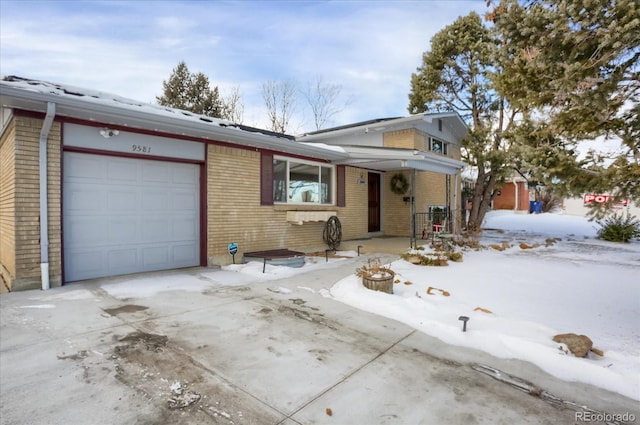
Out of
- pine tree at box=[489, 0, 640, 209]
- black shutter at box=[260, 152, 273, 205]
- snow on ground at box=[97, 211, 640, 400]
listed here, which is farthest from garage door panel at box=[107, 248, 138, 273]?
pine tree at box=[489, 0, 640, 209]

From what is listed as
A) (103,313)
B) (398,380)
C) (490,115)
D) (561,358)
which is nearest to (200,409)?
(398,380)

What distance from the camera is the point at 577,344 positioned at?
3.19 m

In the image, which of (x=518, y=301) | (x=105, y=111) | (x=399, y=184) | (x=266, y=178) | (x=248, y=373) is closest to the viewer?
(x=248, y=373)

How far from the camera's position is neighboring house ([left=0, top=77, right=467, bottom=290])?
4.98 m

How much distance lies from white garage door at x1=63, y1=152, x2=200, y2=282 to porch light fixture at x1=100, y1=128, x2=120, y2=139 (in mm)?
412

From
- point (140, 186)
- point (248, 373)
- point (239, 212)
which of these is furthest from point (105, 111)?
point (248, 373)

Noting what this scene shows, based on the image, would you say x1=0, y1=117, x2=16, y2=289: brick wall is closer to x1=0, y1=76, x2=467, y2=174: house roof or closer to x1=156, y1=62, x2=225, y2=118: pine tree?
x1=0, y1=76, x2=467, y2=174: house roof

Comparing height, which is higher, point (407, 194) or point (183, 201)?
point (407, 194)

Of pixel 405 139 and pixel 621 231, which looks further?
pixel 405 139

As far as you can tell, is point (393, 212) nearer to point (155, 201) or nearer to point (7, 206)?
point (155, 201)

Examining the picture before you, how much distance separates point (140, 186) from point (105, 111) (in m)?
1.58

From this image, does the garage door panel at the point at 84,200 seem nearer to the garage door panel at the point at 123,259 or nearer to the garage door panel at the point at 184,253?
the garage door panel at the point at 123,259

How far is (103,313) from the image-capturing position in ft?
13.3

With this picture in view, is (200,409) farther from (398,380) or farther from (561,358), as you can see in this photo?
(561,358)
